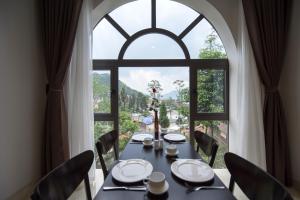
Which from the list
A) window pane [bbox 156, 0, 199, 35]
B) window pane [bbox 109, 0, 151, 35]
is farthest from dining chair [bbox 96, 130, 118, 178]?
window pane [bbox 156, 0, 199, 35]

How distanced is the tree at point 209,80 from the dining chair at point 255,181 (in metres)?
1.77

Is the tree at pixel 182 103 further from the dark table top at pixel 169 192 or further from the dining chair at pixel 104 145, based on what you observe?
the dark table top at pixel 169 192

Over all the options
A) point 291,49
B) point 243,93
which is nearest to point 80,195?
point 243,93

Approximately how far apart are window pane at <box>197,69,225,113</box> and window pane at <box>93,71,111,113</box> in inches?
54.0

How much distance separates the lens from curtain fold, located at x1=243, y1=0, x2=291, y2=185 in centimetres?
240

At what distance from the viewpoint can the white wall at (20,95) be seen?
1.97m

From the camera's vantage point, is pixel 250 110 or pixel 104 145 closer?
pixel 104 145

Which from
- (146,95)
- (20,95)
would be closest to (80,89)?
(20,95)

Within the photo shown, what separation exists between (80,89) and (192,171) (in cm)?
177

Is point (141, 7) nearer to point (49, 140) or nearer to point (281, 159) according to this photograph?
point (49, 140)

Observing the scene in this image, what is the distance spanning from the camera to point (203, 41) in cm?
296

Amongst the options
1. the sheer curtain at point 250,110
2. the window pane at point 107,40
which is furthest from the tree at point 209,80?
the window pane at point 107,40

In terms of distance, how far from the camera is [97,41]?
9.70ft

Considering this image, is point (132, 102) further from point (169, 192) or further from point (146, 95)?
point (169, 192)
